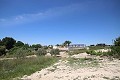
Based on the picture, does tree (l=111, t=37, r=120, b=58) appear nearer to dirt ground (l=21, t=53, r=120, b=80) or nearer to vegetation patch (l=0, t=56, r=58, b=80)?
vegetation patch (l=0, t=56, r=58, b=80)

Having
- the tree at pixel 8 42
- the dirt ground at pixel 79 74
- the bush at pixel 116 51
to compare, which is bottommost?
the dirt ground at pixel 79 74

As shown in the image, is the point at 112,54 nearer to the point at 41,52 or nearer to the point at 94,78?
the point at 41,52

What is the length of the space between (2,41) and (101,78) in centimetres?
8126

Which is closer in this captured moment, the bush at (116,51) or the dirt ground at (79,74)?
the dirt ground at (79,74)

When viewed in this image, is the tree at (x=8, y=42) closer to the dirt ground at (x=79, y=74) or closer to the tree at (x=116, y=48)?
the tree at (x=116, y=48)

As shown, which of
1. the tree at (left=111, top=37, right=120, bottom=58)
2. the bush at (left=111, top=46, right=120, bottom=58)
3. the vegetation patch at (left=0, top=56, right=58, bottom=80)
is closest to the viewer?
the vegetation patch at (left=0, top=56, right=58, bottom=80)

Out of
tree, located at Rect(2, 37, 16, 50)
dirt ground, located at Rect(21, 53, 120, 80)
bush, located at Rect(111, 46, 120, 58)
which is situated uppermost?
tree, located at Rect(2, 37, 16, 50)

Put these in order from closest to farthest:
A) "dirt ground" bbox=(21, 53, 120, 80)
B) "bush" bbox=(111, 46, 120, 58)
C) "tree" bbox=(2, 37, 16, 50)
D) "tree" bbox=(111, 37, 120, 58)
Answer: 1. "dirt ground" bbox=(21, 53, 120, 80)
2. "bush" bbox=(111, 46, 120, 58)
3. "tree" bbox=(111, 37, 120, 58)
4. "tree" bbox=(2, 37, 16, 50)

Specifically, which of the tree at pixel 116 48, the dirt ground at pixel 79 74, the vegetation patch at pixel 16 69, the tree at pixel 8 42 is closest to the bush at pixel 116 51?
the tree at pixel 116 48

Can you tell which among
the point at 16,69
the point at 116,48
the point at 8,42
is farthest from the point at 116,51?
the point at 8,42

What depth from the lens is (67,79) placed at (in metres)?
12.7

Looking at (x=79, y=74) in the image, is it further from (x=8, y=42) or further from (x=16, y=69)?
(x=8, y=42)

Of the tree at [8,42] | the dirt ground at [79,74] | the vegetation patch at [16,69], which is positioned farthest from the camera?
the tree at [8,42]

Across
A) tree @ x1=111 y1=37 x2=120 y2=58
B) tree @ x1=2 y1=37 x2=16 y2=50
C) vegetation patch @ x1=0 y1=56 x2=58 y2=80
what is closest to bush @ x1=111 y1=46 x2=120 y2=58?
tree @ x1=111 y1=37 x2=120 y2=58
